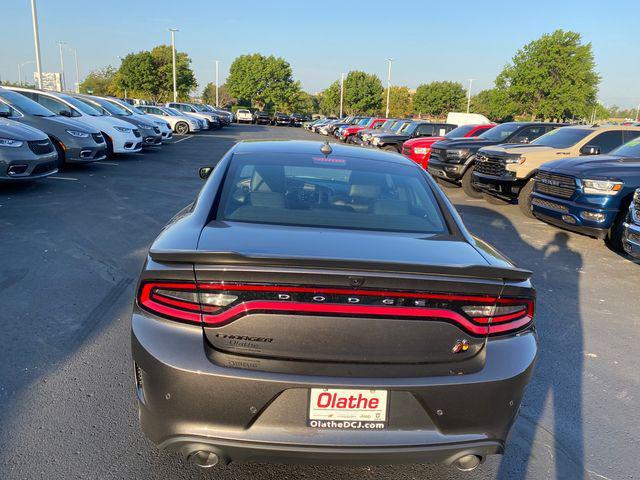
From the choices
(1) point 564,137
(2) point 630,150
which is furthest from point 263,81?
(2) point 630,150

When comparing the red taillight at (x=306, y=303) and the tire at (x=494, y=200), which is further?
the tire at (x=494, y=200)

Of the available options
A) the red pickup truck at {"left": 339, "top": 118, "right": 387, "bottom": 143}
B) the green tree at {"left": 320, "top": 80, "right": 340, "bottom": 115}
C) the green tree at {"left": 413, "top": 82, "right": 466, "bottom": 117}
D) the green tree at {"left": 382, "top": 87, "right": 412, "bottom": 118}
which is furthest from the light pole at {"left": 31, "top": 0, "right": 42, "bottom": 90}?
the green tree at {"left": 382, "top": 87, "right": 412, "bottom": 118}

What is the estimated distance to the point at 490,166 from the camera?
10.6m

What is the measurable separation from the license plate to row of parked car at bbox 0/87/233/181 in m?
8.71

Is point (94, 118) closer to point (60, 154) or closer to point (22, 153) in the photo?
point (60, 154)

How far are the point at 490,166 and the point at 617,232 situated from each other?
3.76 m

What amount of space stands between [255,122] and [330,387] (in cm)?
5784

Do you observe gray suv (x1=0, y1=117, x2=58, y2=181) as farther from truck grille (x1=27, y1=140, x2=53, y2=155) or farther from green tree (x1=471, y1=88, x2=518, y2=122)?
green tree (x1=471, y1=88, x2=518, y2=122)

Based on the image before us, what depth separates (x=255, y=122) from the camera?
5766 centimetres

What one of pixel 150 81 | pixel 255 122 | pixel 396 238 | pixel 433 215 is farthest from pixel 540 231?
pixel 150 81

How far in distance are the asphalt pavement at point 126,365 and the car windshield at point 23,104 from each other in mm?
4545

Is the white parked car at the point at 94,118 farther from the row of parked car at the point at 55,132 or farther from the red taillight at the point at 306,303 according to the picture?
the red taillight at the point at 306,303

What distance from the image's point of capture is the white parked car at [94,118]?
13.5 metres

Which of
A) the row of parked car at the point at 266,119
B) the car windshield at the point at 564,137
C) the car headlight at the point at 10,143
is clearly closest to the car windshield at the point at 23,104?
the car headlight at the point at 10,143
